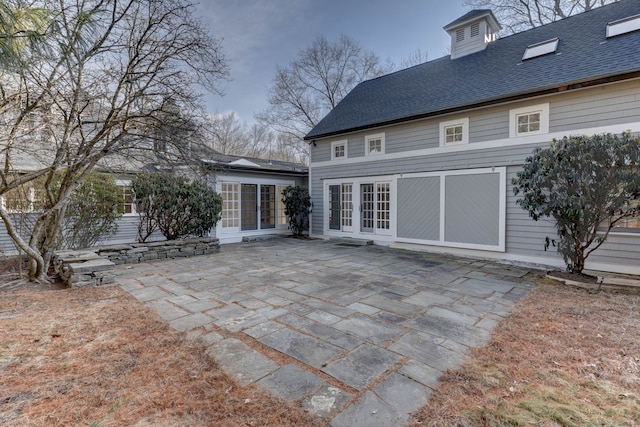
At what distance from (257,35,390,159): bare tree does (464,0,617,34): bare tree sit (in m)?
6.43

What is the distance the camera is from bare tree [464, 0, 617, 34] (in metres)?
11.8

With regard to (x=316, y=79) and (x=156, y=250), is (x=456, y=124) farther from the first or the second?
(x=316, y=79)

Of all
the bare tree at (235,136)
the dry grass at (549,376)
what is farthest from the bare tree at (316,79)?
the dry grass at (549,376)

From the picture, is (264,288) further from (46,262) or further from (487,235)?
(487,235)

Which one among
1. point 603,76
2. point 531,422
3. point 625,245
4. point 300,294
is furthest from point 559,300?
point 603,76

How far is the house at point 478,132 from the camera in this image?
543 cm

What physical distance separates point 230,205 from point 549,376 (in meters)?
8.74

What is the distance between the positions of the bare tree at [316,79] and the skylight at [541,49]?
1155cm

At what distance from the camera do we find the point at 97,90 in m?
4.25

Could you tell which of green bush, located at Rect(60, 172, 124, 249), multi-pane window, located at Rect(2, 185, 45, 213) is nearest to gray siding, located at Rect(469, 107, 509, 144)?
green bush, located at Rect(60, 172, 124, 249)

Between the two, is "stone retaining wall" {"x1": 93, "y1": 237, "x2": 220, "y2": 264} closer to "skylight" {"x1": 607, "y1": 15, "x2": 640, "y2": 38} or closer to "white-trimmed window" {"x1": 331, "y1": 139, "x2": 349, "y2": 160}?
"white-trimmed window" {"x1": 331, "y1": 139, "x2": 349, "y2": 160}

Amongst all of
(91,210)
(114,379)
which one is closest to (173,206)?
(91,210)

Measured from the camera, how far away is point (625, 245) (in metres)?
5.20

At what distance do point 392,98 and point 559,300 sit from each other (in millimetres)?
7189
